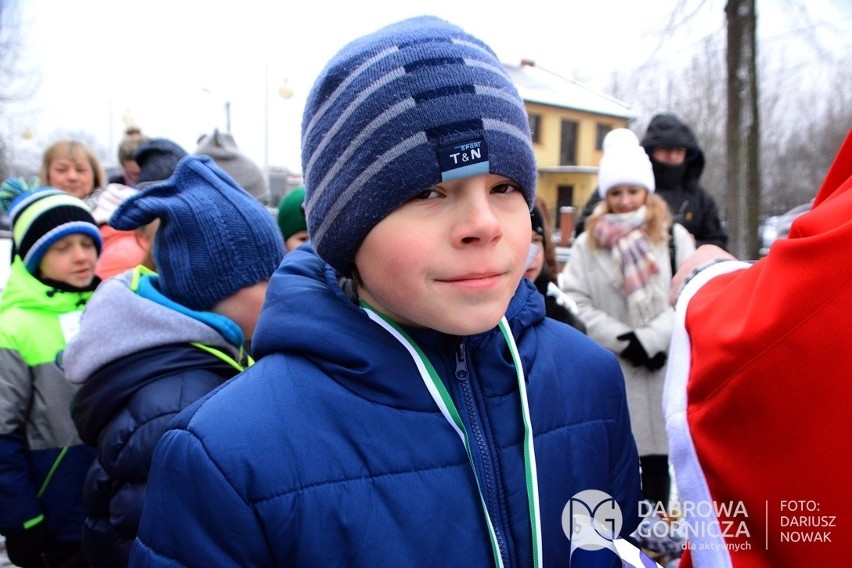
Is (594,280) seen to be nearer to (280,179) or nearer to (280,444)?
(280,444)

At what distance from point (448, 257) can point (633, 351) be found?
7.97ft

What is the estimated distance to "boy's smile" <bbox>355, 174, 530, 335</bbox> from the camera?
1.01 meters

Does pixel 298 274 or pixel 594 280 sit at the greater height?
pixel 298 274

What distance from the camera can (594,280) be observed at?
11.3 feet

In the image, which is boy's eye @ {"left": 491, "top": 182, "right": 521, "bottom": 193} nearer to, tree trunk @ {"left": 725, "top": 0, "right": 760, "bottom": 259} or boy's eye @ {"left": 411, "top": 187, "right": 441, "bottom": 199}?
boy's eye @ {"left": 411, "top": 187, "right": 441, "bottom": 199}

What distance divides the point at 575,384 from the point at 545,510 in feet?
0.88

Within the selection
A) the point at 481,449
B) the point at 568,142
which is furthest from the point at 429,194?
the point at 568,142

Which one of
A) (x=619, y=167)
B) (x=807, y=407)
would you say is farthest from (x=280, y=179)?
(x=807, y=407)

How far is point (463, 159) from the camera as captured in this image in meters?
1.04

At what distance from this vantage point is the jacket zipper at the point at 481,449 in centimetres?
108

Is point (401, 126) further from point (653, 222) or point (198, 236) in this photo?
point (653, 222)

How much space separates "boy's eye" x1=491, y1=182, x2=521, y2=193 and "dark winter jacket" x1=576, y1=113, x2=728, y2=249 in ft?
11.0

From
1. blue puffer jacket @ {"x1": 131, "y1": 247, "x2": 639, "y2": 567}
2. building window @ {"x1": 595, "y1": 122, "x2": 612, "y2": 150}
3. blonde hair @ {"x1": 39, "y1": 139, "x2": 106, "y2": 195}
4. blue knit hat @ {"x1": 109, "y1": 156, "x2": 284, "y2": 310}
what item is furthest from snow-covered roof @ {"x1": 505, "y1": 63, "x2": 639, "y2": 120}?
blue puffer jacket @ {"x1": 131, "y1": 247, "x2": 639, "y2": 567}

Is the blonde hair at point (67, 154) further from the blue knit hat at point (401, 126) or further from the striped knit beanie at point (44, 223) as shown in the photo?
the blue knit hat at point (401, 126)
